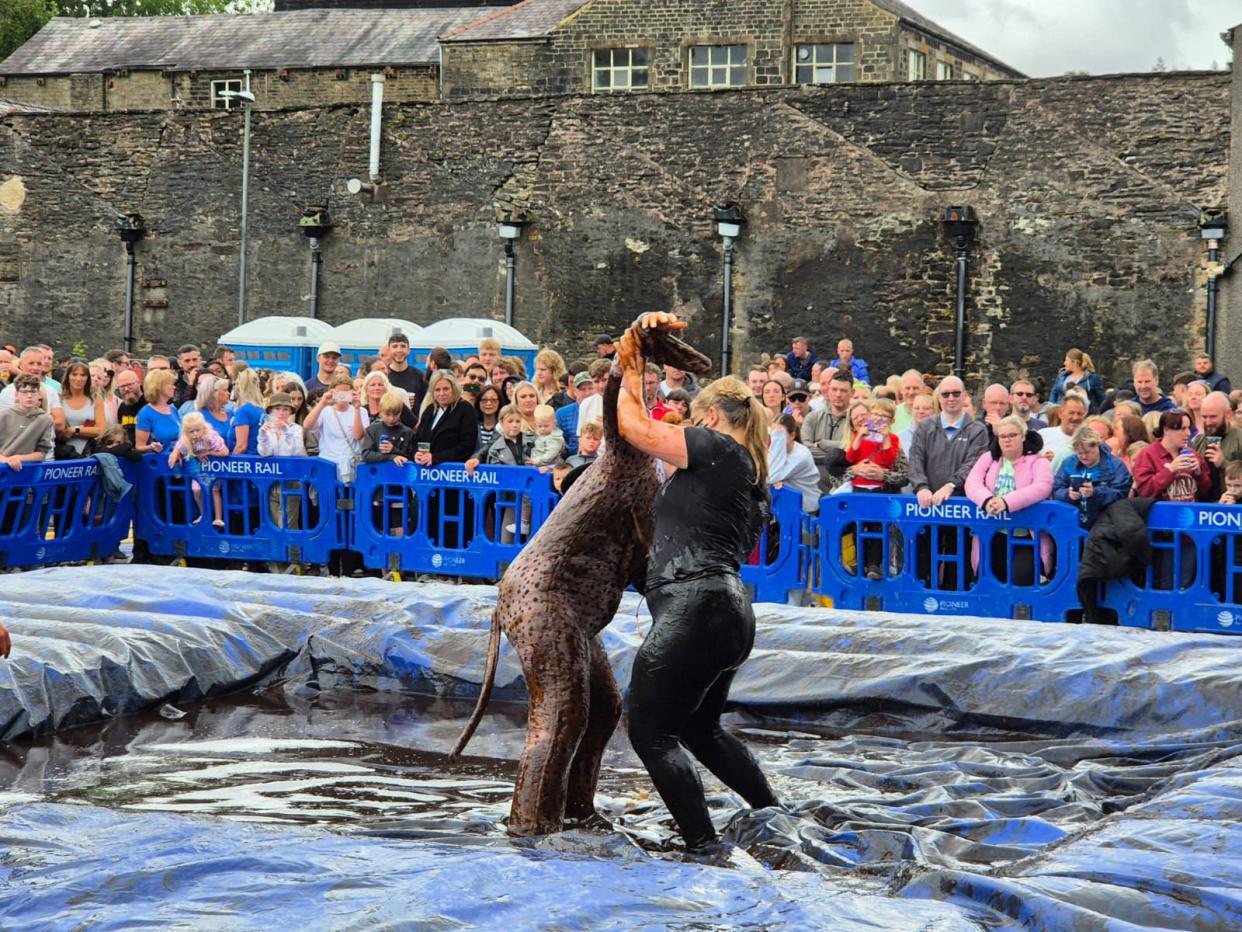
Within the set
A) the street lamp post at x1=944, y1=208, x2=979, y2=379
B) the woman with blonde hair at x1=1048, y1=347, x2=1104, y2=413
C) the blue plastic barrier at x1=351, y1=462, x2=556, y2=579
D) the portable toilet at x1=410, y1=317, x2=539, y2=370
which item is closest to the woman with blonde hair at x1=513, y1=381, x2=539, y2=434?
the blue plastic barrier at x1=351, y1=462, x2=556, y2=579

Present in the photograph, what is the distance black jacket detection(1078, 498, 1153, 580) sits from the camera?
9.98m

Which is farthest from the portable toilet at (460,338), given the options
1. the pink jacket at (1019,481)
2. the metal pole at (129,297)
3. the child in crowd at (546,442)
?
the pink jacket at (1019,481)

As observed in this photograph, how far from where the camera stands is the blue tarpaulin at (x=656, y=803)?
14.2 feet

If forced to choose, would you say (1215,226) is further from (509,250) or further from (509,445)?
(509,445)

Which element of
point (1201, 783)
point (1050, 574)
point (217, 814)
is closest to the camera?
point (1201, 783)

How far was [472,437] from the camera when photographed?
40.1ft

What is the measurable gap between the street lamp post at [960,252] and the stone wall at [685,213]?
0.55 ft

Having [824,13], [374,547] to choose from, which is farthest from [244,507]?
[824,13]

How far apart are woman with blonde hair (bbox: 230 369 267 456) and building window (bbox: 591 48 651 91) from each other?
2201 cm

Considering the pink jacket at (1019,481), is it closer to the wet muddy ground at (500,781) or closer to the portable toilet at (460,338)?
the wet muddy ground at (500,781)

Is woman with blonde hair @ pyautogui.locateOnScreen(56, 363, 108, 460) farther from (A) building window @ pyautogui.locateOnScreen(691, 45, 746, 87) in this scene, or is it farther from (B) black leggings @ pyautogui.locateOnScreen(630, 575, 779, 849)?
(A) building window @ pyautogui.locateOnScreen(691, 45, 746, 87)

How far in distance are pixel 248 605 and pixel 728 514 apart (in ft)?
13.1

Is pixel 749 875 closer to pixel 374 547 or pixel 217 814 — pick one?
pixel 217 814

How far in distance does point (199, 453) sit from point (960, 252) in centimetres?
1481
